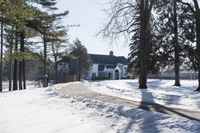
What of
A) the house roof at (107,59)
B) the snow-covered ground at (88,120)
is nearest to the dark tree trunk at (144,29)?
the snow-covered ground at (88,120)

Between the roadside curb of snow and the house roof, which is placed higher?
the house roof

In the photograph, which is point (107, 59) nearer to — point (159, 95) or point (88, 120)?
point (159, 95)

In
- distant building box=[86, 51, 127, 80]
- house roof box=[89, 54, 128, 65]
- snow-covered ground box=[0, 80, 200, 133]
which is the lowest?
snow-covered ground box=[0, 80, 200, 133]

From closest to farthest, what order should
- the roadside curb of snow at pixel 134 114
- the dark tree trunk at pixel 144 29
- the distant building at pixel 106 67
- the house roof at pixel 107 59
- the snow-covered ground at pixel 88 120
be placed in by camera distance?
the roadside curb of snow at pixel 134 114
the snow-covered ground at pixel 88 120
the dark tree trunk at pixel 144 29
the distant building at pixel 106 67
the house roof at pixel 107 59

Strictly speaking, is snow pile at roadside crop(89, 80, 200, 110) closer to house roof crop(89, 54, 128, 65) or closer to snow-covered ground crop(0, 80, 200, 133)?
snow-covered ground crop(0, 80, 200, 133)

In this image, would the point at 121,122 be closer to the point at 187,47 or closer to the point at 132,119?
the point at 132,119

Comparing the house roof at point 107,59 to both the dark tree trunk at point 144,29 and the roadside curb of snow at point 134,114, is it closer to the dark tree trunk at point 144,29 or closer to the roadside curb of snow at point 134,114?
the dark tree trunk at point 144,29

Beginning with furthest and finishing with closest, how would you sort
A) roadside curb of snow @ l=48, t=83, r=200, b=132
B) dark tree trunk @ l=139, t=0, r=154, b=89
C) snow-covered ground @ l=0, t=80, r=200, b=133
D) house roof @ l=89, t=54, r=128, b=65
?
house roof @ l=89, t=54, r=128, b=65 → dark tree trunk @ l=139, t=0, r=154, b=89 → snow-covered ground @ l=0, t=80, r=200, b=133 → roadside curb of snow @ l=48, t=83, r=200, b=132

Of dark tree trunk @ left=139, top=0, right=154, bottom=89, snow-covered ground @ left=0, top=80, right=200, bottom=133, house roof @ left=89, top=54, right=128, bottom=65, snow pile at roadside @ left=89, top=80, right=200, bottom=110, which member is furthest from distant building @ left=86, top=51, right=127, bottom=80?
snow-covered ground @ left=0, top=80, right=200, bottom=133

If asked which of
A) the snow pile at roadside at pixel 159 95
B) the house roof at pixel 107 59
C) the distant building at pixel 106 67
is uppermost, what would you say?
the house roof at pixel 107 59

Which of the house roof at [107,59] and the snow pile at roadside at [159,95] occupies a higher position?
the house roof at [107,59]

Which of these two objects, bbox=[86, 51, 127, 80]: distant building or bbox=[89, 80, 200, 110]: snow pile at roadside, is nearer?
bbox=[89, 80, 200, 110]: snow pile at roadside

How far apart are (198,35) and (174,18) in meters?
14.4

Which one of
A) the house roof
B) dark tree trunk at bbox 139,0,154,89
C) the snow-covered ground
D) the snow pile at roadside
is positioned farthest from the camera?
the house roof
